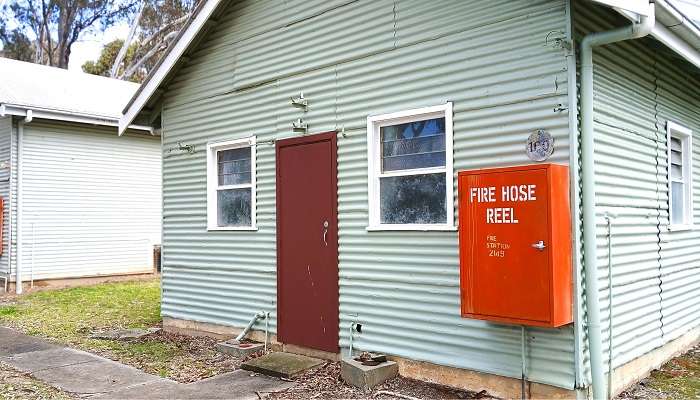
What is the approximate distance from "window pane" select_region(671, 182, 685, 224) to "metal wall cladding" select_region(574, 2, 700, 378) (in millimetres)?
198

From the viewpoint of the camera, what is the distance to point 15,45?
31.3 meters

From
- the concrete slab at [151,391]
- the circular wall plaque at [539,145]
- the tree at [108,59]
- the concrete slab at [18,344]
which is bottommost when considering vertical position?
the concrete slab at [151,391]

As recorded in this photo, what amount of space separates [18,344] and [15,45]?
27941 mm

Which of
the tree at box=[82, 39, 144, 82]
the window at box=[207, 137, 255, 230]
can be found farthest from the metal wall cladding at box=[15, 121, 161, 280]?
the tree at box=[82, 39, 144, 82]

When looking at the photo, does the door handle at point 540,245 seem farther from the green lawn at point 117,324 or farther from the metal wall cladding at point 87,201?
the metal wall cladding at point 87,201

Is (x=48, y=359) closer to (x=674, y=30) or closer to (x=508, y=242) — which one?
(x=508, y=242)

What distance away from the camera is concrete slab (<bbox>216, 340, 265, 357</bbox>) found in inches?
291

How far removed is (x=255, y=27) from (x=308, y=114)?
66.2 inches

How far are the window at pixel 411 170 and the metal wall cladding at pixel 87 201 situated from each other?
1004 centimetres

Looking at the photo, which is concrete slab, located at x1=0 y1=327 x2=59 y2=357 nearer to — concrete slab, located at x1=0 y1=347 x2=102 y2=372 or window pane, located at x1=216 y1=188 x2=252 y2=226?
concrete slab, located at x1=0 y1=347 x2=102 y2=372

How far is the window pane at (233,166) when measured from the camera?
322 inches

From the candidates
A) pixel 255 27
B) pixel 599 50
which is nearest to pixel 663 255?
pixel 599 50

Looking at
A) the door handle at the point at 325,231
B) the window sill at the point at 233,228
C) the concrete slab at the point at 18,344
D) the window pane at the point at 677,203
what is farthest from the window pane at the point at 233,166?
the window pane at the point at 677,203

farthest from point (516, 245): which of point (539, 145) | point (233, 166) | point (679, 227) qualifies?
point (233, 166)
